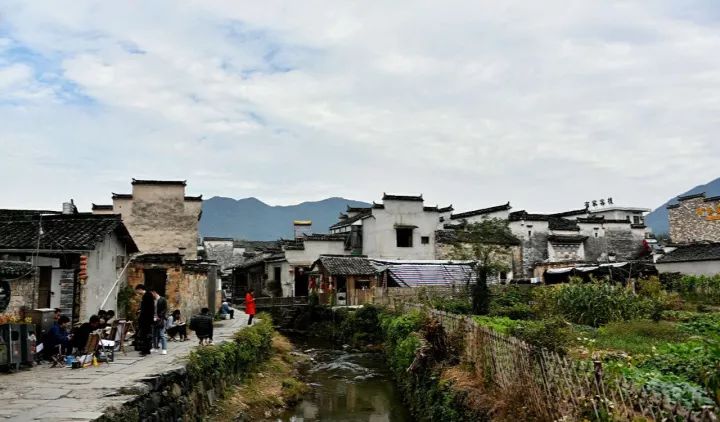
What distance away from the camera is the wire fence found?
549 cm

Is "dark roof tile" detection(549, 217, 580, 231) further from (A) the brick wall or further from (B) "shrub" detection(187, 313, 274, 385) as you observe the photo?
(A) the brick wall

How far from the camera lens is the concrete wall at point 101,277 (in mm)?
16500

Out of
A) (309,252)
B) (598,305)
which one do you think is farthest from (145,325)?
(309,252)

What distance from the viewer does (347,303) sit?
35.2m

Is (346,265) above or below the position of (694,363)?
above

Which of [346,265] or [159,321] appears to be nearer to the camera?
[159,321]

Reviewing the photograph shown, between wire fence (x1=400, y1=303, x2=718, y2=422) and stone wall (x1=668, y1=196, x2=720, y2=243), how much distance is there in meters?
37.6

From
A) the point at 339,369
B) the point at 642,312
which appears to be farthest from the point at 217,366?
the point at 642,312

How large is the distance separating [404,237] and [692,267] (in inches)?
765

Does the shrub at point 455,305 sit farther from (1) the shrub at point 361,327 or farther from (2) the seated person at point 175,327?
(2) the seated person at point 175,327

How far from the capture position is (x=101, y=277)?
1766 centimetres

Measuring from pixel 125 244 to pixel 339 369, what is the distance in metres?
9.41

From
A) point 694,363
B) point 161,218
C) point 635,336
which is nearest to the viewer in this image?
point 694,363

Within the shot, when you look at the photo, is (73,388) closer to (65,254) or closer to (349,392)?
(65,254)
